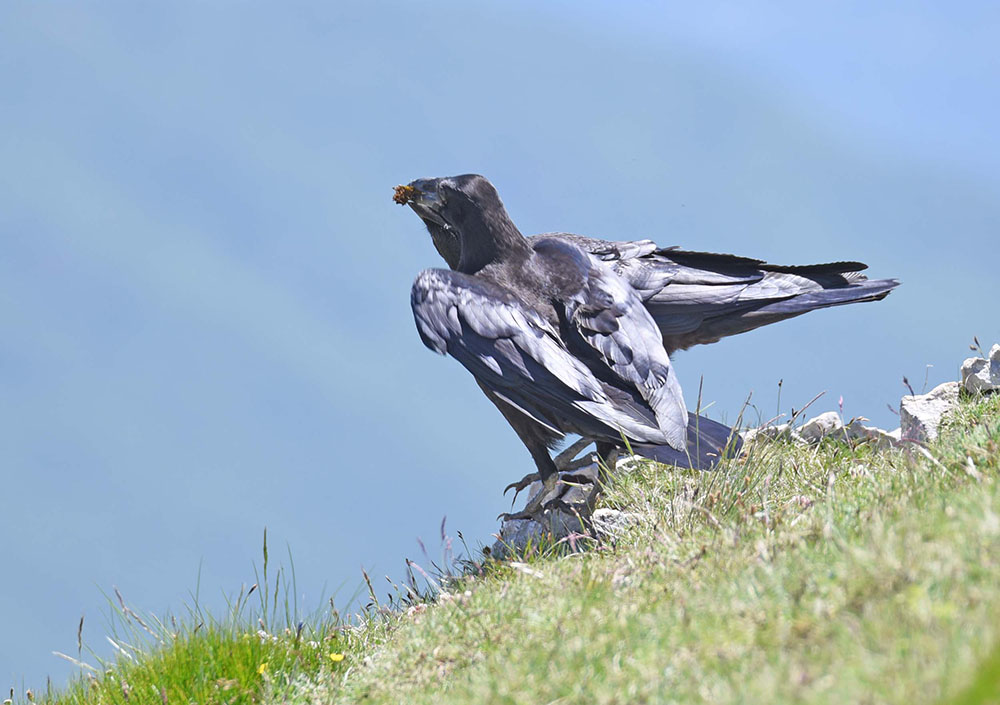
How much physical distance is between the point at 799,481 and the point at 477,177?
2.49 metres

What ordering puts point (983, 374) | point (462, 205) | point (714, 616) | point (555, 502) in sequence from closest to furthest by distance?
point (714, 616)
point (555, 502)
point (462, 205)
point (983, 374)

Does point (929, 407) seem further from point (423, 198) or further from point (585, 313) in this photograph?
point (423, 198)

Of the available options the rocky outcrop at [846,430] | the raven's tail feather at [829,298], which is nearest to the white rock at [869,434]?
the rocky outcrop at [846,430]

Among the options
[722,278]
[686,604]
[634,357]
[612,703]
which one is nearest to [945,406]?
[722,278]

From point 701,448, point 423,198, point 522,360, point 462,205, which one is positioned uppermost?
point 423,198

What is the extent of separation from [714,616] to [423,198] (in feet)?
12.6

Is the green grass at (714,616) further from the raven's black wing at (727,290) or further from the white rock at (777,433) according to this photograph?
the raven's black wing at (727,290)

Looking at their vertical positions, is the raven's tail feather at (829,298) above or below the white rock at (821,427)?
above

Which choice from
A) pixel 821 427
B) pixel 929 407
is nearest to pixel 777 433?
pixel 821 427

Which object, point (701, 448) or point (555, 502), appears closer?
point (701, 448)

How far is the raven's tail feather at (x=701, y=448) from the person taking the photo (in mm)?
4457

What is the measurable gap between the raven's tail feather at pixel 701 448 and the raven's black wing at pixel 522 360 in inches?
2.5

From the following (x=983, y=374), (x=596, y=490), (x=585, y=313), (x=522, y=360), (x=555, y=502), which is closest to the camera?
(x=522, y=360)

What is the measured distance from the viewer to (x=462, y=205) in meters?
5.59
